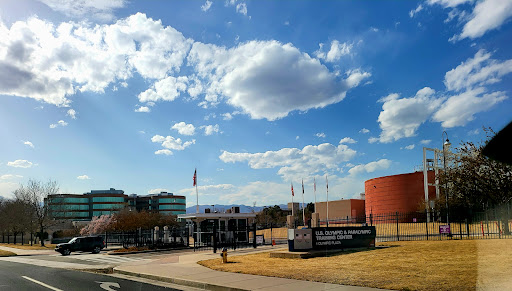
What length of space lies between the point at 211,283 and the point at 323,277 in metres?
3.65

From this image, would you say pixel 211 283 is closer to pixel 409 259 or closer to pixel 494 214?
pixel 409 259

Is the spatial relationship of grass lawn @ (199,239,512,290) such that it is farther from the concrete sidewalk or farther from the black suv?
the black suv

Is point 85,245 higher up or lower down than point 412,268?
lower down

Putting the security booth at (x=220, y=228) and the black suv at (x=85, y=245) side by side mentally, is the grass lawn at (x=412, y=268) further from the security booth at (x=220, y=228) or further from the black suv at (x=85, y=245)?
the black suv at (x=85, y=245)

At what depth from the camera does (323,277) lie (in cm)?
1357

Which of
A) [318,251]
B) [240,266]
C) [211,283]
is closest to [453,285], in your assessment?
[211,283]

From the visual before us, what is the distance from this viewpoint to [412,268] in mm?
14188

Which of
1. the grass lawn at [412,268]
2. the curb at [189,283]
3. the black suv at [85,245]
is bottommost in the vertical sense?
the black suv at [85,245]

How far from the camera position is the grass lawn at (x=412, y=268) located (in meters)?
11.2

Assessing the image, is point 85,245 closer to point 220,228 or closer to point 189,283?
point 220,228

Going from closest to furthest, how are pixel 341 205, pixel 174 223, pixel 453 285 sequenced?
pixel 453 285
pixel 174 223
pixel 341 205

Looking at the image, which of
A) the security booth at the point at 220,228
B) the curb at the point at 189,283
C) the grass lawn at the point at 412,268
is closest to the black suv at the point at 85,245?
the security booth at the point at 220,228

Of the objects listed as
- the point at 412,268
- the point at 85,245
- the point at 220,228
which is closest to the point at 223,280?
the point at 412,268

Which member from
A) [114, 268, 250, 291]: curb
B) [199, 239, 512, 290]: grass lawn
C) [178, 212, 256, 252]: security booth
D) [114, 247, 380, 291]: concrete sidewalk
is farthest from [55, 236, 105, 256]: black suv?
[114, 268, 250, 291]: curb
